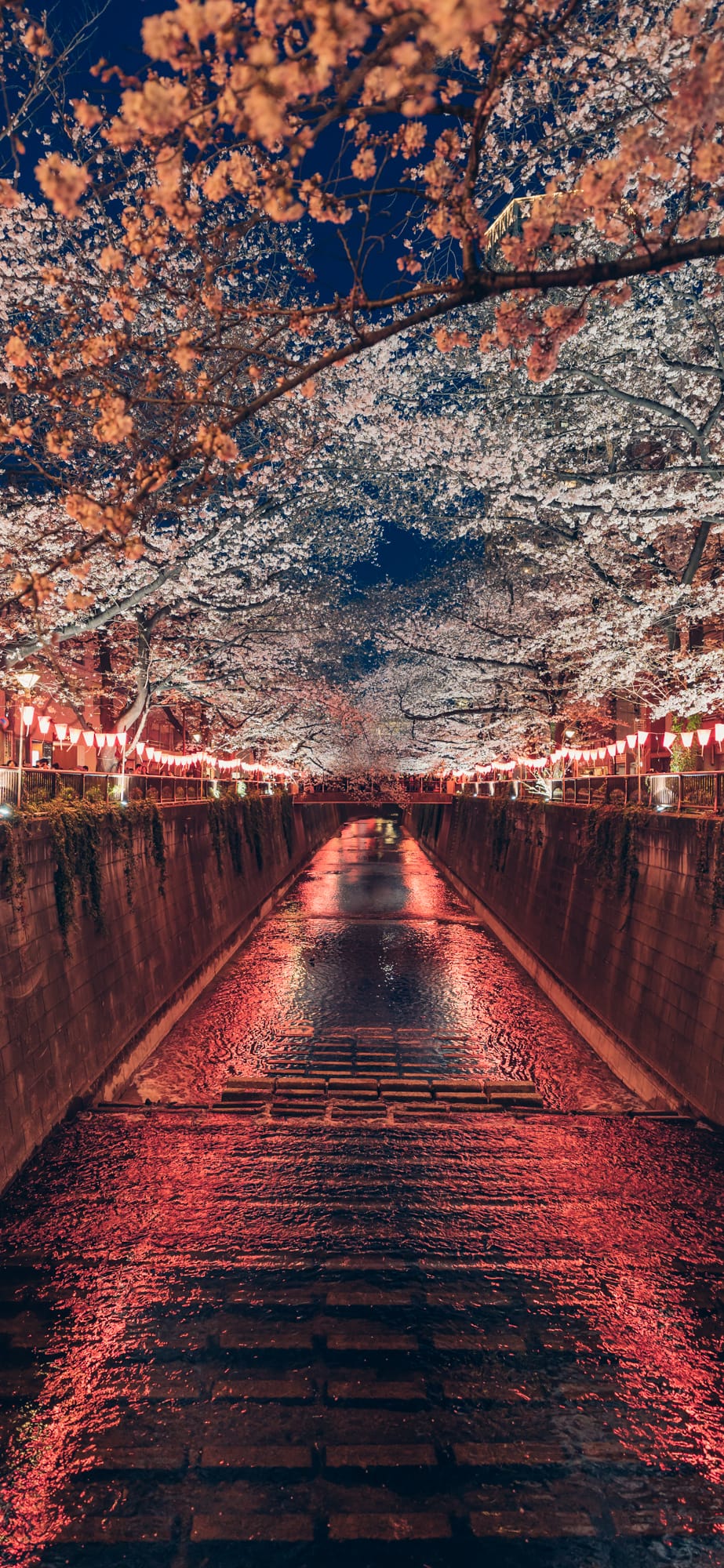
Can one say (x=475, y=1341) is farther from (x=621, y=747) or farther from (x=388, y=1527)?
(x=621, y=747)

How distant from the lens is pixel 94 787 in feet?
45.0

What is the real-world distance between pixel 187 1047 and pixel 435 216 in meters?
13.6

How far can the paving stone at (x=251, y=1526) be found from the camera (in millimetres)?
4379

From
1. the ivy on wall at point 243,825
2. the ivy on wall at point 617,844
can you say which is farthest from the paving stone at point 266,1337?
the ivy on wall at point 243,825

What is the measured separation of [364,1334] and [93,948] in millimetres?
7239

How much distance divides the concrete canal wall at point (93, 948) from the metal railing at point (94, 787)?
1.47 feet

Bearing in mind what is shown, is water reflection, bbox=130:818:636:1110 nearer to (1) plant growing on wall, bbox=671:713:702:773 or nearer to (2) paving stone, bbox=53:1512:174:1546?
(1) plant growing on wall, bbox=671:713:702:773

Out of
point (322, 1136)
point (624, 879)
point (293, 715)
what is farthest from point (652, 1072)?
point (293, 715)

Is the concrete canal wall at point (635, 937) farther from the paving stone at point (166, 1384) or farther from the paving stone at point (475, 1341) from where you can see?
the paving stone at point (166, 1384)

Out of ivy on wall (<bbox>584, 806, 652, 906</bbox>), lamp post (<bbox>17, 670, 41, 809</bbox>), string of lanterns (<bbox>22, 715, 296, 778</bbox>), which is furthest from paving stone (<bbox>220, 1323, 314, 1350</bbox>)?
ivy on wall (<bbox>584, 806, 652, 906</bbox>)

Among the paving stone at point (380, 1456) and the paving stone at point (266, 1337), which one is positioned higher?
the paving stone at point (380, 1456)

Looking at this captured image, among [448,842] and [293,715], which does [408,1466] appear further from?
[448,842]

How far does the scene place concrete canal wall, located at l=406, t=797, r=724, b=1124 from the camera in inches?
405

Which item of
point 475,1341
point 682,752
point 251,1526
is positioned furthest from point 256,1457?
point 682,752
